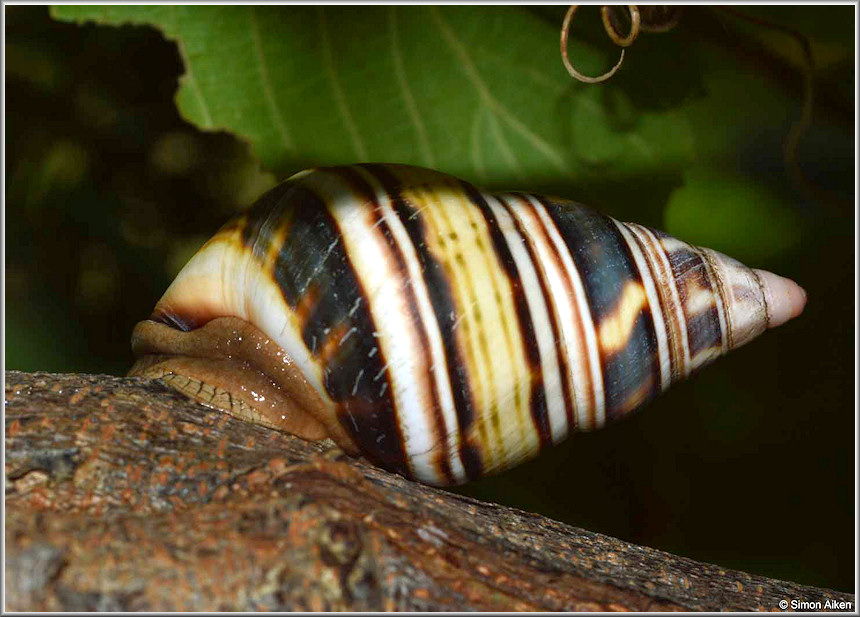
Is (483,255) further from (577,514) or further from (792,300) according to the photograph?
(577,514)

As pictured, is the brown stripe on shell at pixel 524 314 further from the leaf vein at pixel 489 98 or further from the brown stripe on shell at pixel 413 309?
the leaf vein at pixel 489 98

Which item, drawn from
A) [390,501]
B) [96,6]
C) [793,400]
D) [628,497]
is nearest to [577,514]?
[628,497]

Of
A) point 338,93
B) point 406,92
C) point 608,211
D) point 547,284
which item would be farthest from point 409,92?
point 547,284

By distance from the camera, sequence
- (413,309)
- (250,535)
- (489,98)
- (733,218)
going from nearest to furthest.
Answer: (250,535)
(413,309)
(489,98)
(733,218)

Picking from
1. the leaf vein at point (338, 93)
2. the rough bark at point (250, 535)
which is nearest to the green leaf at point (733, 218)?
the leaf vein at point (338, 93)

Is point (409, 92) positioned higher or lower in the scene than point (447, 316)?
higher

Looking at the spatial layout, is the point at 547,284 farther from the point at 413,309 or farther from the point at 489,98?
the point at 489,98
